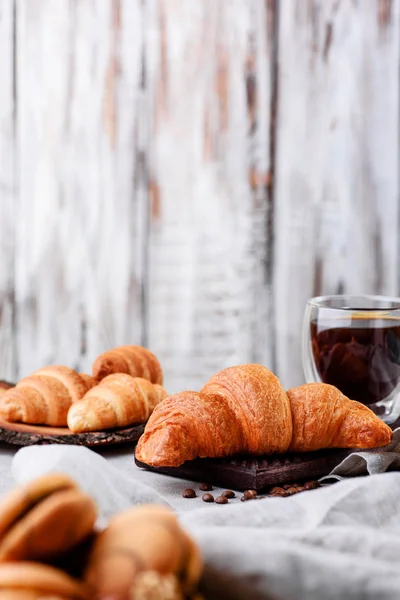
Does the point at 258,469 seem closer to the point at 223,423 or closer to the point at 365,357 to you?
the point at 223,423

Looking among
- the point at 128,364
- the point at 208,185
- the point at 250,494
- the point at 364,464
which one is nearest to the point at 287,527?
the point at 250,494

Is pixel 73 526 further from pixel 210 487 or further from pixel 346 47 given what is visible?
pixel 346 47

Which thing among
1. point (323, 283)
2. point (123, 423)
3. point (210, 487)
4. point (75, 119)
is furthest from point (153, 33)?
point (210, 487)

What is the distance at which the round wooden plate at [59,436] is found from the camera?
109cm

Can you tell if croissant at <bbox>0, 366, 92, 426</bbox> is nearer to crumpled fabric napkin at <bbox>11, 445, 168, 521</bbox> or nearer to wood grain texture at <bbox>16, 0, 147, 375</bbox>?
crumpled fabric napkin at <bbox>11, 445, 168, 521</bbox>

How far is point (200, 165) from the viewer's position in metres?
2.04

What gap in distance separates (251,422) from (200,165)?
1.20 m

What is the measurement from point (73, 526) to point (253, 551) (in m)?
0.16

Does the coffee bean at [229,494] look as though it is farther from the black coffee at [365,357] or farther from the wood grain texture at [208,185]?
the wood grain texture at [208,185]

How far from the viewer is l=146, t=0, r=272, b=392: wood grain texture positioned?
2016 mm

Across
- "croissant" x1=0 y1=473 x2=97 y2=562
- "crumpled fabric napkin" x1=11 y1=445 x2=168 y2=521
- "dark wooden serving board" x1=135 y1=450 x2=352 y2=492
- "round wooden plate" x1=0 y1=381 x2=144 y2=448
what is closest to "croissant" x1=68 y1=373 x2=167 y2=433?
"round wooden plate" x1=0 y1=381 x2=144 y2=448

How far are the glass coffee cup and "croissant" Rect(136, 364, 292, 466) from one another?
230 mm

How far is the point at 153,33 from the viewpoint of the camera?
2025mm

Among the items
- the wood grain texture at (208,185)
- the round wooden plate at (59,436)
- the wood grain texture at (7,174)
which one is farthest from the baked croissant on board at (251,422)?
the wood grain texture at (7,174)
